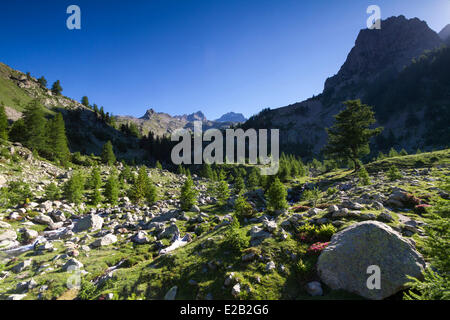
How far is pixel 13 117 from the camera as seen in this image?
76.2m

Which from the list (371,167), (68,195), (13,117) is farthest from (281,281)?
(13,117)

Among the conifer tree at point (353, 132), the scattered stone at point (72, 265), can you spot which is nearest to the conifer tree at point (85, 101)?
the scattered stone at point (72, 265)

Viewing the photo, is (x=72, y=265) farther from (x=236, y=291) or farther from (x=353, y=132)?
(x=353, y=132)

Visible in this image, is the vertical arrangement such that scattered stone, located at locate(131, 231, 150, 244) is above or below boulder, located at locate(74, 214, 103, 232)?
below

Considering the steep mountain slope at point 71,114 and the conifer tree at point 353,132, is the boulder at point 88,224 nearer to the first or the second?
the conifer tree at point 353,132

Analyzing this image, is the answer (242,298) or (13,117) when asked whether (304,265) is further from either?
(13,117)

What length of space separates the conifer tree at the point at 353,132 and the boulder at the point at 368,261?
3320 centimetres

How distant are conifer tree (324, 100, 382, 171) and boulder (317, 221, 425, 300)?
1307 inches

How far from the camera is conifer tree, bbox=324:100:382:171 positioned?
3538 cm

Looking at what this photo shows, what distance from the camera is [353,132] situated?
1422 inches

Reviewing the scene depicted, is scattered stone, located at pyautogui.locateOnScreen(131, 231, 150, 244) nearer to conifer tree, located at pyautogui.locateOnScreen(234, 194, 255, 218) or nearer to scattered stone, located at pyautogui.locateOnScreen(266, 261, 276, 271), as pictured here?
conifer tree, located at pyautogui.locateOnScreen(234, 194, 255, 218)

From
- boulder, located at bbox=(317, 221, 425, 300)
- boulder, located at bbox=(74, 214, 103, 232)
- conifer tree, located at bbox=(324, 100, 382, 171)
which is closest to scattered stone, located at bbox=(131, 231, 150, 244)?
boulder, located at bbox=(74, 214, 103, 232)

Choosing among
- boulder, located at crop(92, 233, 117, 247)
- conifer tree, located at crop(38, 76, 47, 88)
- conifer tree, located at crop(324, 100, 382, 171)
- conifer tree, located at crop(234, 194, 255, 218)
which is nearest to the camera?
boulder, located at crop(92, 233, 117, 247)

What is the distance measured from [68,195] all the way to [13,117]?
89.7 metres
